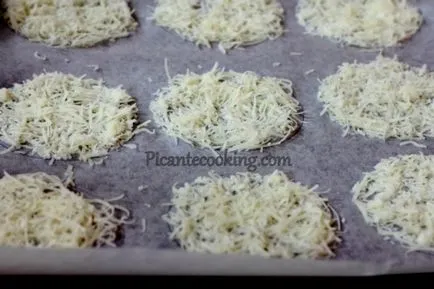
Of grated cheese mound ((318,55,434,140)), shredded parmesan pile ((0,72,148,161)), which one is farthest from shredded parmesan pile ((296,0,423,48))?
shredded parmesan pile ((0,72,148,161))

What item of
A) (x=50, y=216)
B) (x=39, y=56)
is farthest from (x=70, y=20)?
(x=50, y=216)

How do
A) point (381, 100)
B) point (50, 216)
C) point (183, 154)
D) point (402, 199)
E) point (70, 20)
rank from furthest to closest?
1. point (70, 20)
2. point (381, 100)
3. point (183, 154)
4. point (402, 199)
5. point (50, 216)

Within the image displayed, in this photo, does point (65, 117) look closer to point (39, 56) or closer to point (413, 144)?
point (39, 56)

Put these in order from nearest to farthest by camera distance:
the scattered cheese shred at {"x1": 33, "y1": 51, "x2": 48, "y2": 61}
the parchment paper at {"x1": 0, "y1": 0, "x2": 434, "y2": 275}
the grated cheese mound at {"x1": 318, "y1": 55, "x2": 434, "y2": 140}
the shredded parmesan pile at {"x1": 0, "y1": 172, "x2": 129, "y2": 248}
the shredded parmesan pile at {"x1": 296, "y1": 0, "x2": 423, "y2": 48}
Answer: the parchment paper at {"x1": 0, "y1": 0, "x2": 434, "y2": 275}, the shredded parmesan pile at {"x1": 0, "y1": 172, "x2": 129, "y2": 248}, the grated cheese mound at {"x1": 318, "y1": 55, "x2": 434, "y2": 140}, the scattered cheese shred at {"x1": 33, "y1": 51, "x2": 48, "y2": 61}, the shredded parmesan pile at {"x1": 296, "y1": 0, "x2": 423, "y2": 48}

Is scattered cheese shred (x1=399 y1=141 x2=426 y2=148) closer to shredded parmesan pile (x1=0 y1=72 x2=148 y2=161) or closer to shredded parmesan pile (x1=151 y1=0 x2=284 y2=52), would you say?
shredded parmesan pile (x1=151 y1=0 x2=284 y2=52)

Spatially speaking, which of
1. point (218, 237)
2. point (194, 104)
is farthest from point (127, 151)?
point (218, 237)
